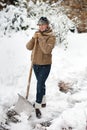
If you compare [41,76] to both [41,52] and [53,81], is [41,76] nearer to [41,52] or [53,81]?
[41,52]

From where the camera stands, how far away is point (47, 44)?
7102 mm

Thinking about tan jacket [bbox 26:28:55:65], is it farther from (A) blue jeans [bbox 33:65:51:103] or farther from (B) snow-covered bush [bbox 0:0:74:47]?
(B) snow-covered bush [bbox 0:0:74:47]

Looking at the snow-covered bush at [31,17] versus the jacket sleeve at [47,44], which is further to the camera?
the snow-covered bush at [31,17]

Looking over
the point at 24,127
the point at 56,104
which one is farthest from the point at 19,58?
the point at 24,127

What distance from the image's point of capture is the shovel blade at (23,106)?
733 cm

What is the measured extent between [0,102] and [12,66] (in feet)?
5.38

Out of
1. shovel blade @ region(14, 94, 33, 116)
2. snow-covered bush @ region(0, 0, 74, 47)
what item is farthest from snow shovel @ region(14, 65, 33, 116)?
snow-covered bush @ region(0, 0, 74, 47)

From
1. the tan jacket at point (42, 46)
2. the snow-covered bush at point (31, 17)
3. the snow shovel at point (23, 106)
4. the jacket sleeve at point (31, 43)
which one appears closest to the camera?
the tan jacket at point (42, 46)

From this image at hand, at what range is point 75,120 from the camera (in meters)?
6.80

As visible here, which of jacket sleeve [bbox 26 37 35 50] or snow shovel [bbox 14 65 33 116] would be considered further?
jacket sleeve [bbox 26 37 35 50]

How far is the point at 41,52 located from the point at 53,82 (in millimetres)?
1887

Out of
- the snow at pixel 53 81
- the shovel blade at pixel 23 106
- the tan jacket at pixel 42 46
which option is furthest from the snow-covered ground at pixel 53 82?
the tan jacket at pixel 42 46

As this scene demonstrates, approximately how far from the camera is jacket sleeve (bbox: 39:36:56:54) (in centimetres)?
707

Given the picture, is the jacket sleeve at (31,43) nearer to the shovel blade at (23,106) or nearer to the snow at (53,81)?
the shovel blade at (23,106)
